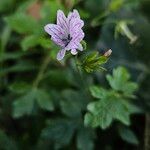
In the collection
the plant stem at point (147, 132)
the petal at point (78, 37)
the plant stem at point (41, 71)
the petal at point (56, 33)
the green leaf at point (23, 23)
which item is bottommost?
the plant stem at point (147, 132)

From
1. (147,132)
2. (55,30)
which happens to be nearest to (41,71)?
(147,132)

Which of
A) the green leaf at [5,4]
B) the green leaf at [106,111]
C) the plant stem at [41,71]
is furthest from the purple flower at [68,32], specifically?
the green leaf at [5,4]

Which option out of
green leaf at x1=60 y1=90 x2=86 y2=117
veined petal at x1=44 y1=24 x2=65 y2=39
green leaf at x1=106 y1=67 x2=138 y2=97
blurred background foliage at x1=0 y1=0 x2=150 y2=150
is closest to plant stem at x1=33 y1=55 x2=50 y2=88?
blurred background foliage at x1=0 y1=0 x2=150 y2=150

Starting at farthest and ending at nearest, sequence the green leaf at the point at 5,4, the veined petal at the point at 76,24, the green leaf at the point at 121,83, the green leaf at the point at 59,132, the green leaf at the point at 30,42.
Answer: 1. the green leaf at the point at 5,4
2. the green leaf at the point at 30,42
3. the green leaf at the point at 59,132
4. the green leaf at the point at 121,83
5. the veined petal at the point at 76,24

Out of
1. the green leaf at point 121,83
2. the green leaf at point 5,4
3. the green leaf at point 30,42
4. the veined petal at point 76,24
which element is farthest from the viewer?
the green leaf at point 5,4

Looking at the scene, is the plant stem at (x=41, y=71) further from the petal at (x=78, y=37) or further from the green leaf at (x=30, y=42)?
the petal at (x=78, y=37)

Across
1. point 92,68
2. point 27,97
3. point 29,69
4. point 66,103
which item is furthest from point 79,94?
point 92,68

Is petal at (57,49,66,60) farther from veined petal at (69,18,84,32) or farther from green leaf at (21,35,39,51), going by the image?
green leaf at (21,35,39,51)
